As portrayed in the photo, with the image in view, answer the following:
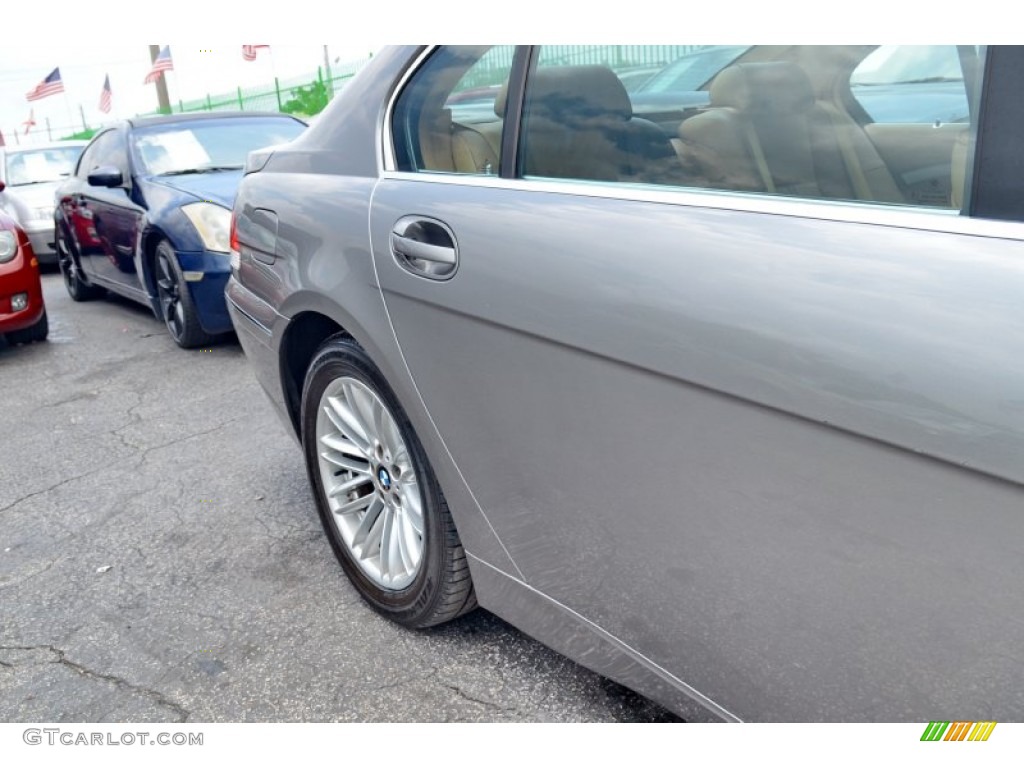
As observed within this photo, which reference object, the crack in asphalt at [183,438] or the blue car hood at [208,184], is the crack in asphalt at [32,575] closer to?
the crack in asphalt at [183,438]

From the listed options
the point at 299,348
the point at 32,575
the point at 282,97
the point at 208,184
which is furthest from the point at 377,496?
the point at 282,97

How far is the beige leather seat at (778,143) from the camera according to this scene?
1.54m

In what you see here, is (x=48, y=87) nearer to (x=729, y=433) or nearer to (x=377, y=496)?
(x=377, y=496)

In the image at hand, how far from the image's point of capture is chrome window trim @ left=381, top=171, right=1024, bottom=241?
4.22ft

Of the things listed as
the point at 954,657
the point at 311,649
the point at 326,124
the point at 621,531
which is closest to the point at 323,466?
the point at 311,649

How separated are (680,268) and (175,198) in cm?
514

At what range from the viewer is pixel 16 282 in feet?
20.3

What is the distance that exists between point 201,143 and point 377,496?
491cm

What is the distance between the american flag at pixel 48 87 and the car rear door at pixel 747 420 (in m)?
22.7

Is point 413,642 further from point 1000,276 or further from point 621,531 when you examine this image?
point 1000,276

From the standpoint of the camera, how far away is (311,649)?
8.54 feet

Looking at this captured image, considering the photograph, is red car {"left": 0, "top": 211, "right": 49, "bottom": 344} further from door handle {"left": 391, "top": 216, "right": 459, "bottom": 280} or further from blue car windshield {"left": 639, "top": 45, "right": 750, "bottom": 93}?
blue car windshield {"left": 639, "top": 45, "right": 750, "bottom": 93}
